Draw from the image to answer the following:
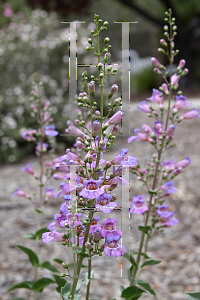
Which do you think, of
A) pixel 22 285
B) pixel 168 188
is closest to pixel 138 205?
pixel 168 188

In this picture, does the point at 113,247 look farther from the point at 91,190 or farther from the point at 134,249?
the point at 134,249

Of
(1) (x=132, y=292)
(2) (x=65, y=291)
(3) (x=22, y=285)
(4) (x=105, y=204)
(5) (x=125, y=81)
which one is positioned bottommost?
(3) (x=22, y=285)

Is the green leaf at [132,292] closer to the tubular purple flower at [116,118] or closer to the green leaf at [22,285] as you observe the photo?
the green leaf at [22,285]

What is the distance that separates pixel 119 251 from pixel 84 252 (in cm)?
12

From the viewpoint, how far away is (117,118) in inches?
44.2

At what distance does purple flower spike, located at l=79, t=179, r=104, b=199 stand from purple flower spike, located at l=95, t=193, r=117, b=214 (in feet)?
0.11

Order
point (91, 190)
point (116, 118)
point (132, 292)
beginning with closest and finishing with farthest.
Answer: point (91, 190) < point (116, 118) < point (132, 292)

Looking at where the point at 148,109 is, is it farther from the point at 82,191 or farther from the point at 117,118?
the point at 82,191

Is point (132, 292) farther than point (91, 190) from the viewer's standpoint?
Yes

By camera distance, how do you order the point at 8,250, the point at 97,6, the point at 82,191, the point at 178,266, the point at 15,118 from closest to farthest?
the point at 82,191
the point at 178,266
the point at 8,250
the point at 15,118
the point at 97,6

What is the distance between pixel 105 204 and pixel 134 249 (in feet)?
7.48

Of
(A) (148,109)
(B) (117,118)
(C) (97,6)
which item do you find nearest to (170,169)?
(A) (148,109)

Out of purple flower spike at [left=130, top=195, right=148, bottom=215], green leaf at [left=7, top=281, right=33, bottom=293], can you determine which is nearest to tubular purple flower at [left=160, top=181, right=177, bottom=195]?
purple flower spike at [left=130, top=195, right=148, bottom=215]

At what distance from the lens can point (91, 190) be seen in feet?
3.27
